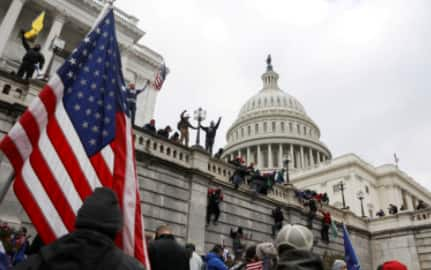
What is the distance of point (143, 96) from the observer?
32594 millimetres

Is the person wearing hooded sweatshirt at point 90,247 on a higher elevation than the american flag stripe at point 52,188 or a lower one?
lower

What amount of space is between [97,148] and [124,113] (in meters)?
0.66

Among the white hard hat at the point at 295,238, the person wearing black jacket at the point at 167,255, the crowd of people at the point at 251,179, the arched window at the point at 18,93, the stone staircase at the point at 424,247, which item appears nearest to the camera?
the white hard hat at the point at 295,238

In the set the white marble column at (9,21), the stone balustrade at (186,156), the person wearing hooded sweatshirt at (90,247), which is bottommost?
the person wearing hooded sweatshirt at (90,247)

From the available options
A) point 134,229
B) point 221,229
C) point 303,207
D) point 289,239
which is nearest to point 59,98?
point 134,229

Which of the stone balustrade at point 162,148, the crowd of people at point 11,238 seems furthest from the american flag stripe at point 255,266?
the stone balustrade at point 162,148

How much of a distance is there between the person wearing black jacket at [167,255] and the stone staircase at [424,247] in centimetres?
2646

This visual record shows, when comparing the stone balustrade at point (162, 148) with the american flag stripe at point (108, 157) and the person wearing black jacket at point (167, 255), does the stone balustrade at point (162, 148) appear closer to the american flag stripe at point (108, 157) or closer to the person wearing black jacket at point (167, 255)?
the person wearing black jacket at point (167, 255)

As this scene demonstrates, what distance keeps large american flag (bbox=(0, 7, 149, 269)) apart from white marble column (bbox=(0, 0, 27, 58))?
24467mm

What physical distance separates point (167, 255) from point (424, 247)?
90.0 feet

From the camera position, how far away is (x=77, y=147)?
4.24 metres

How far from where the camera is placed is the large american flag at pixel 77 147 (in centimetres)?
378

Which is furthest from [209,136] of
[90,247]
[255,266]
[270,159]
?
[270,159]

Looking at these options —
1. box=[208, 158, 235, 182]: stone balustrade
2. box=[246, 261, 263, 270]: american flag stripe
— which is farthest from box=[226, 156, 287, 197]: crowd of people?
box=[246, 261, 263, 270]: american flag stripe
